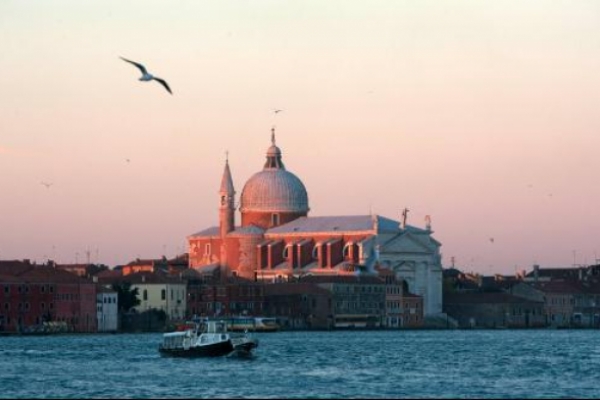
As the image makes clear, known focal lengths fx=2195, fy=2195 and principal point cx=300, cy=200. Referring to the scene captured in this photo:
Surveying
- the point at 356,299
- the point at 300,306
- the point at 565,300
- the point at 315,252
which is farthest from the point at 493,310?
the point at 300,306

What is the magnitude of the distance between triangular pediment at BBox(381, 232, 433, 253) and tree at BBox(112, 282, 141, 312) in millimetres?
19671

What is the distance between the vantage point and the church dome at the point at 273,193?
13312cm

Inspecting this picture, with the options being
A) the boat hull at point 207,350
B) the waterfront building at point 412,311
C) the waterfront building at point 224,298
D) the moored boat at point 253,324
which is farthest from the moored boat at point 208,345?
the waterfront building at point 412,311

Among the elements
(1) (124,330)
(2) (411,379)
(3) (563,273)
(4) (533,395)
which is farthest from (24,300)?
(3) (563,273)

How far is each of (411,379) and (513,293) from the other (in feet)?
251

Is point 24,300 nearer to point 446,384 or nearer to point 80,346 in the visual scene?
point 80,346

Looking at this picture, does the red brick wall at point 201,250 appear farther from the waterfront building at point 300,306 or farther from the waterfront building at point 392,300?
the waterfront building at point 300,306

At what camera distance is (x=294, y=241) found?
12912cm

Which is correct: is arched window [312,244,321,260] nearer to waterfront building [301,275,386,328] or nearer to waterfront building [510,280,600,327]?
waterfront building [301,275,386,328]

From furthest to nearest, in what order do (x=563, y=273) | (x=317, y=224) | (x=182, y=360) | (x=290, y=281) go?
1. (x=563, y=273)
2. (x=317, y=224)
3. (x=290, y=281)
4. (x=182, y=360)

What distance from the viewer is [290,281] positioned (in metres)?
123

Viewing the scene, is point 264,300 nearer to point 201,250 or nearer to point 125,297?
point 125,297

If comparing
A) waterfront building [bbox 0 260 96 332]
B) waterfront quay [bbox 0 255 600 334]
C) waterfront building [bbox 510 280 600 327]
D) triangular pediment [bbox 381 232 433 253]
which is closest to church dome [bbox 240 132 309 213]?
waterfront quay [bbox 0 255 600 334]

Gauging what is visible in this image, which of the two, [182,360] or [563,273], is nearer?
[182,360]
